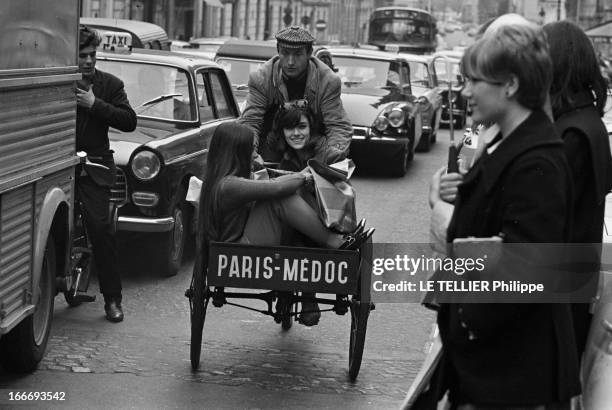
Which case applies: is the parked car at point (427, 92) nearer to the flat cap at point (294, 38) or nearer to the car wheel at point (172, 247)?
the car wheel at point (172, 247)

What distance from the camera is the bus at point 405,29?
50562mm

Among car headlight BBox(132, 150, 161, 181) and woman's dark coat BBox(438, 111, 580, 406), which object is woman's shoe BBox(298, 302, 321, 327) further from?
woman's dark coat BBox(438, 111, 580, 406)

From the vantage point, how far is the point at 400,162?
57.8ft

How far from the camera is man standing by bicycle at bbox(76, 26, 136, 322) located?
25.5 feet

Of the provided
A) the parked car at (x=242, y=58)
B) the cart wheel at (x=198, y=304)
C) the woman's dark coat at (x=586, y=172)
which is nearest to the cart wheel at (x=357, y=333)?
the cart wheel at (x=198, y=304)

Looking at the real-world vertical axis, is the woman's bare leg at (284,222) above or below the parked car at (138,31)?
below

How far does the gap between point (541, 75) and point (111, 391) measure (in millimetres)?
3677

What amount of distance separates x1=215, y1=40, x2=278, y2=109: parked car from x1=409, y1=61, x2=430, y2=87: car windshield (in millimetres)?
5726

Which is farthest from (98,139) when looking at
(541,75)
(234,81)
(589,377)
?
(234,81)

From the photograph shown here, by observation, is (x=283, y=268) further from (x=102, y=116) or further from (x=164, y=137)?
(x=164, y=137)

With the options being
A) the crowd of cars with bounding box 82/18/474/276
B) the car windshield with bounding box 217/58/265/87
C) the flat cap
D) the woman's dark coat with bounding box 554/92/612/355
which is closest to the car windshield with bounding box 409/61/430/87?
the car windshield with bounding box 217/58/265/87

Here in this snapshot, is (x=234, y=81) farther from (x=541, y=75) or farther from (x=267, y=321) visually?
(x=541, y=75)

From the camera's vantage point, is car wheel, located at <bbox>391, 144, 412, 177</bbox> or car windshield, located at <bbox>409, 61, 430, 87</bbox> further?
car windshield, located at <bbox>409, 61, 430, 87</bbox>

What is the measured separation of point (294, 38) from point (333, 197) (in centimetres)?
141
